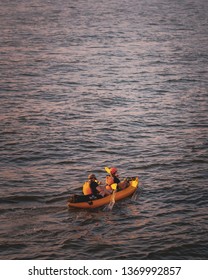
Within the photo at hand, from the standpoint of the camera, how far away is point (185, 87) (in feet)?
177

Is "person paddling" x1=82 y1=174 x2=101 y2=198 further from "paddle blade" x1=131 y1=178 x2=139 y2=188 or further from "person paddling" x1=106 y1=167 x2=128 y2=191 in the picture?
"paddle blade" x1=131 y1=178 x2=139 y2=188

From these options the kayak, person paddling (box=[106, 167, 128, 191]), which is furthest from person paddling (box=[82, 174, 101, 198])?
person paddling (box=[106, 167, 128, 191])

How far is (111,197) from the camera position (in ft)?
97.7

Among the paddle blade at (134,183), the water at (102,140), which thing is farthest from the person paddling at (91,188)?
the paddle blade at (134,183)

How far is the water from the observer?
2662cm

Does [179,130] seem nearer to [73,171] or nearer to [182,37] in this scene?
[73,171]

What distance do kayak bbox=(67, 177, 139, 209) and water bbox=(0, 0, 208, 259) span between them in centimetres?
30

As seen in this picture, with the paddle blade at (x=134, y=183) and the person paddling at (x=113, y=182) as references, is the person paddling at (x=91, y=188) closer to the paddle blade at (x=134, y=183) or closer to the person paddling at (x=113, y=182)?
the person paddling at (x=113, y=182)

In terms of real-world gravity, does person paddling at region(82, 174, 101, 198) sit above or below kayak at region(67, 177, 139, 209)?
above

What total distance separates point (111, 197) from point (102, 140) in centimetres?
1043

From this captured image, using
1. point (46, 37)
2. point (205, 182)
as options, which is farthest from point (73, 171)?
point (46, 37)

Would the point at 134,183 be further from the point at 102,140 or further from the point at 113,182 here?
the point at 102,140

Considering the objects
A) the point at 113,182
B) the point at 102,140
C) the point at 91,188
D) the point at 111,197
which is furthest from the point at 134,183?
the point at 102,140
